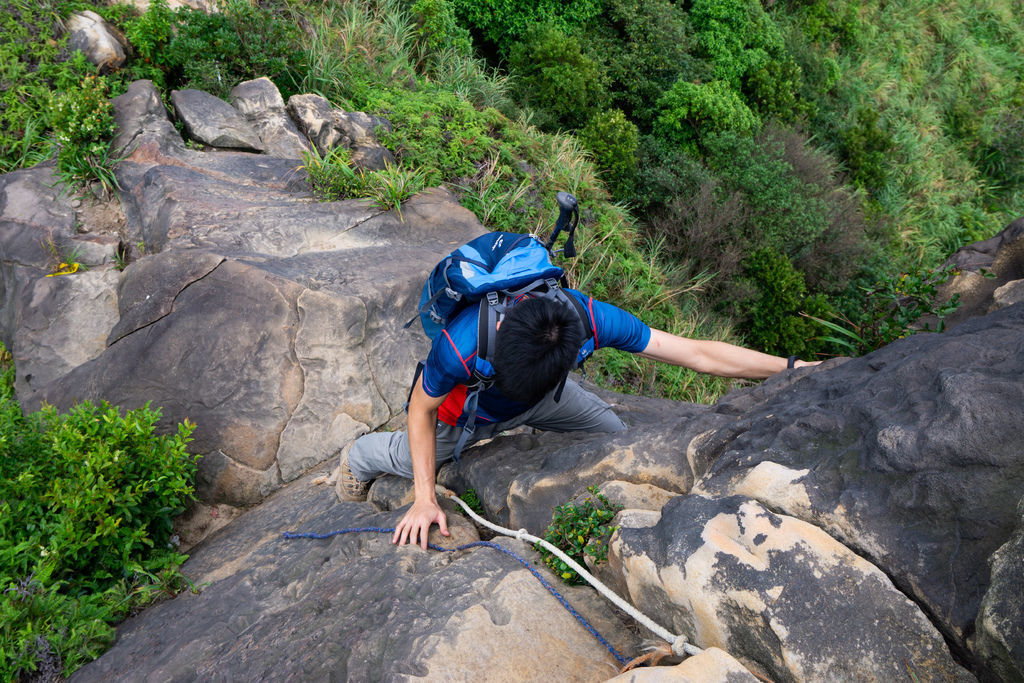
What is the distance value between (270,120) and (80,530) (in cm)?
454

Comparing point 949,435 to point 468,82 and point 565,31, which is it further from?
point 565,31

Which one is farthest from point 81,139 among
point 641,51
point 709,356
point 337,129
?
point 641,51

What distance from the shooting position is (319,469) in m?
4.00

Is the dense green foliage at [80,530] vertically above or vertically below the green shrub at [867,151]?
below

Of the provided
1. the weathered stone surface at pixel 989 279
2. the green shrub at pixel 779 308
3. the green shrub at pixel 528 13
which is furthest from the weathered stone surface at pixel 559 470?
the green shrub at pixel 528 13

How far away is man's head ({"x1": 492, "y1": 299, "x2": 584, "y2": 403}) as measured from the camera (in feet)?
7.21

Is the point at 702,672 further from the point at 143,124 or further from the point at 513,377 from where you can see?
the point at 143,124

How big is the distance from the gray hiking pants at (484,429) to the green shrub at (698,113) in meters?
6.19

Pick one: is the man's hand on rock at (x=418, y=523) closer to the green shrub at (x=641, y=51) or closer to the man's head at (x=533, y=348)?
the man's head at (x=533, y=348)

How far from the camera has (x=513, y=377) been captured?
7.22ft

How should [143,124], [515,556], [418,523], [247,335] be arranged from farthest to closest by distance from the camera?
1. [143,124]
2. [247,335]
3. [418,523]
4. [515,556]

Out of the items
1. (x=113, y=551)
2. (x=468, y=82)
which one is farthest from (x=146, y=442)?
(x=468, y=82)

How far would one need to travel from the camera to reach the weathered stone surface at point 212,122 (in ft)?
19.6

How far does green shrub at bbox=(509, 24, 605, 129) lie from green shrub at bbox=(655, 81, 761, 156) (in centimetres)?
96
